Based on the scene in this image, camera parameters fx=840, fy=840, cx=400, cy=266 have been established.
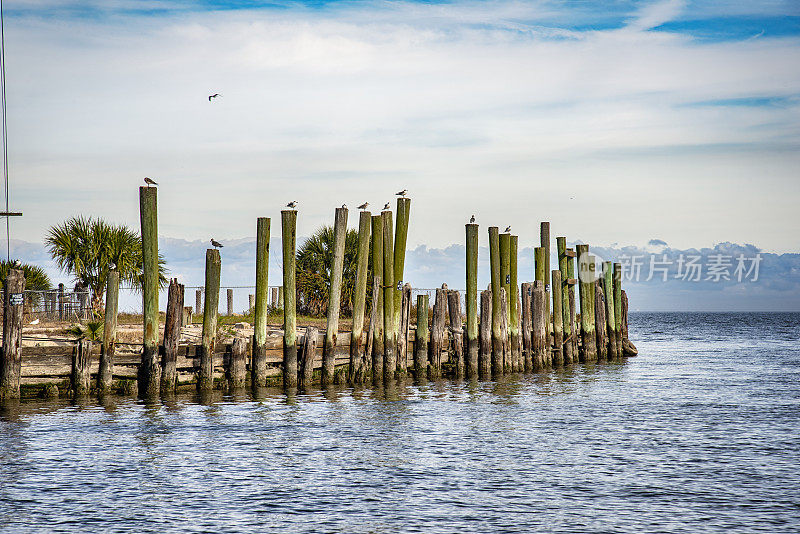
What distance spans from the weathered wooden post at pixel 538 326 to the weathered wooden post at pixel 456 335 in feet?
12.8

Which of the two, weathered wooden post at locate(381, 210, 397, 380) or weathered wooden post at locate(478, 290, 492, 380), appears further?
weathered wooden post at locate(478, 290, 492, 380)

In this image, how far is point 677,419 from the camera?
20141 mm

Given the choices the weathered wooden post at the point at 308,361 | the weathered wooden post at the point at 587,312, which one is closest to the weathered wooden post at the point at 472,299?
the weathered wooden post at the point at 308,361

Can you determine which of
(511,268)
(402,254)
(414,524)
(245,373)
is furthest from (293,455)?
(511,268)

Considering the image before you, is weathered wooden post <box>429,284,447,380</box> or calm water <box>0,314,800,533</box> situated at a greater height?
weathered wooden post <box>429,284,447,380</box>

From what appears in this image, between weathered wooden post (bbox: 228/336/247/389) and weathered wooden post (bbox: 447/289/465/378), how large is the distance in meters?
7.21

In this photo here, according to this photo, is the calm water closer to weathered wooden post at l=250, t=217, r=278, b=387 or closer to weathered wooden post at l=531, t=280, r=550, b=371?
weathered wooden post at l=250, t=217, r=278, b=387

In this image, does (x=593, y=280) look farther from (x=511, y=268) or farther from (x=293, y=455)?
(x=293, y=455)

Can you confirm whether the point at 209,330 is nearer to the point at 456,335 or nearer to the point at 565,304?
the point at 456,335

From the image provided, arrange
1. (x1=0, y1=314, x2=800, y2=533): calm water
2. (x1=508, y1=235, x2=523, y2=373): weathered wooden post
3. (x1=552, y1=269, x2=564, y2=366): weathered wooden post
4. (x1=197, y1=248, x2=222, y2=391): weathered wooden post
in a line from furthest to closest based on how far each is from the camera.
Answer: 1. (x1=552, y1=269, x2=564, y2=366): weathered wooden post
2. (x1=508, y1=235, x2=523, y2=373): weathered wooden post
3. (x1=197, y1=248, x2=222, y2=391): weathered wooden post
4. (x1=0, y1=314, x2=800, y2=533): calm water

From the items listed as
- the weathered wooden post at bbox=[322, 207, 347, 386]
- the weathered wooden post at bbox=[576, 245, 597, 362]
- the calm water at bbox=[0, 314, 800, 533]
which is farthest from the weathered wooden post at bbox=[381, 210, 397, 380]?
the weathered wooden post at bbox=[576, 245, 597, 362]

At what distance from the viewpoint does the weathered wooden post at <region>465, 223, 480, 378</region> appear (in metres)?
25.9

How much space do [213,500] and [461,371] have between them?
14624 mm

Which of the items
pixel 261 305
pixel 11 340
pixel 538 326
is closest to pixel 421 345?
pixel 261 305
